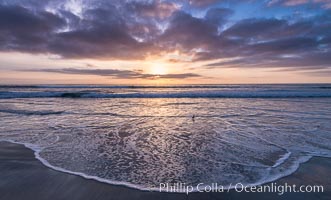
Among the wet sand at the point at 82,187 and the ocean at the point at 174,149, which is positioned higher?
the ocean at the point at 174,149

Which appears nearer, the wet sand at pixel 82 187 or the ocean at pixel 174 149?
the wet sand at pixel 82 187

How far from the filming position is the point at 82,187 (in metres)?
3.24

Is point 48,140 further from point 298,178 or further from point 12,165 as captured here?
point 298,178

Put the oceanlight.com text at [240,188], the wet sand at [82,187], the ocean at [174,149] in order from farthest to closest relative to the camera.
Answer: the ocean at [174,149] < the oceanlight.com text at [240,188] < the wet sand at [82,187]

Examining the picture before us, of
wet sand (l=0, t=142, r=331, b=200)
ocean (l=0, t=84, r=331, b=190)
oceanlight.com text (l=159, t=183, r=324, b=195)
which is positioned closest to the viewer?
wet sand (l=0, t=142, r=331, b=200)

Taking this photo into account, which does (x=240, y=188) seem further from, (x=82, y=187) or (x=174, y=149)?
(x=82, y=187)

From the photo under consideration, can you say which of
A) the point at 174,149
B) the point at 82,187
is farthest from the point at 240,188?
the point at 82,187

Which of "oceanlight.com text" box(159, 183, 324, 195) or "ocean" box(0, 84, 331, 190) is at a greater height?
"ocean" box(0, 84, 331, 190)

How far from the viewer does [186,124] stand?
8.21 metres

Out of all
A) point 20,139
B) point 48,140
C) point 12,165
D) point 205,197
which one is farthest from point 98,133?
point 205,197

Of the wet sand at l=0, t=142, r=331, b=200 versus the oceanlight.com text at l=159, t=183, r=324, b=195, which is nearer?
the wet sand at l=0, t=142, r=331, b=200

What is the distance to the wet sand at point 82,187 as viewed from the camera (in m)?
3.00

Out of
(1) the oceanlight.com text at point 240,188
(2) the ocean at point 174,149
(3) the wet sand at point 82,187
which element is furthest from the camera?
(2) the ocean at point 174,149

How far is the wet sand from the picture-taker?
3.00 metres
